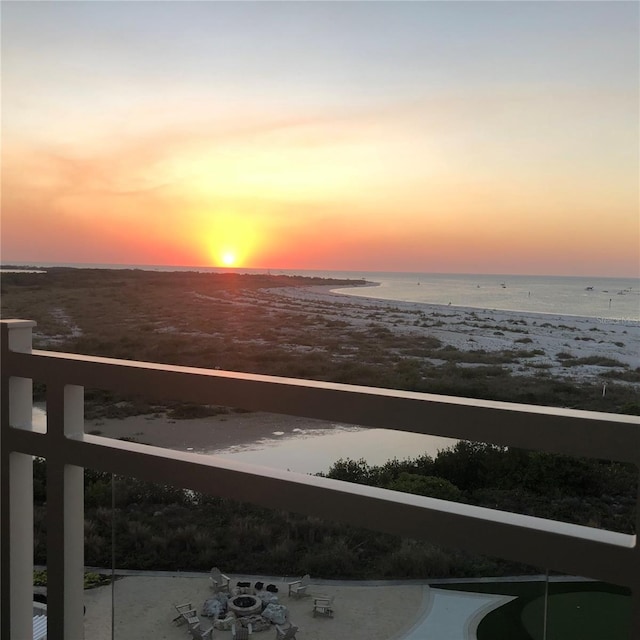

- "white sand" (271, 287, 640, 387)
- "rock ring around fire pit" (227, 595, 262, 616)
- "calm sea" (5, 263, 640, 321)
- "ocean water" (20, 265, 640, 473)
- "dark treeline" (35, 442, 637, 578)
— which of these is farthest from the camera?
"calm sea" (5, 263, 640, 321)

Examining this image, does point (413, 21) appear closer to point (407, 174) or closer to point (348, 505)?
point (348, 505)


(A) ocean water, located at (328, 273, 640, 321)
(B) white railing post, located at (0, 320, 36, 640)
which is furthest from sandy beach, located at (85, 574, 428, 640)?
(A) ocean water, located at (328, 273, 640, 321)

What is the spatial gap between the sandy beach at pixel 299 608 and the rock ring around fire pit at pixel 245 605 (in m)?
0.04

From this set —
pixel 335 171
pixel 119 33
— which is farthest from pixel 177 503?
pixel 335 171

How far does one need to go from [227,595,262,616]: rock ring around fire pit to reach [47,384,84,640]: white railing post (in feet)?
1.43

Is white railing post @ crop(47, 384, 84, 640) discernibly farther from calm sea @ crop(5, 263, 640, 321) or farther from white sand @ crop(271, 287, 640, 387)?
calm sea @ crop(5, 263, 640, 321)

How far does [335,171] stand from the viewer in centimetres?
1039

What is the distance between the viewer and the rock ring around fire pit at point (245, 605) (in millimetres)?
1160

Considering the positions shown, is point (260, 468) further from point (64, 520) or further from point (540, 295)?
point (540, 295)

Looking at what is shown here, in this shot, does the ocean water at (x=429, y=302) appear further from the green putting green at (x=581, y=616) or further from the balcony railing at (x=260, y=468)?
the green putting green at (x=581, y=616)

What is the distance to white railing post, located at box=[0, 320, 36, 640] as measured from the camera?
1.41 meters

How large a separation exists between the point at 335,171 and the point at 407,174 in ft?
6.55

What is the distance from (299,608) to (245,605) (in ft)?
0.35

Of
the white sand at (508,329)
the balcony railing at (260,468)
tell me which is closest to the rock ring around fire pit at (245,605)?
the balcony railing at (260,468)
